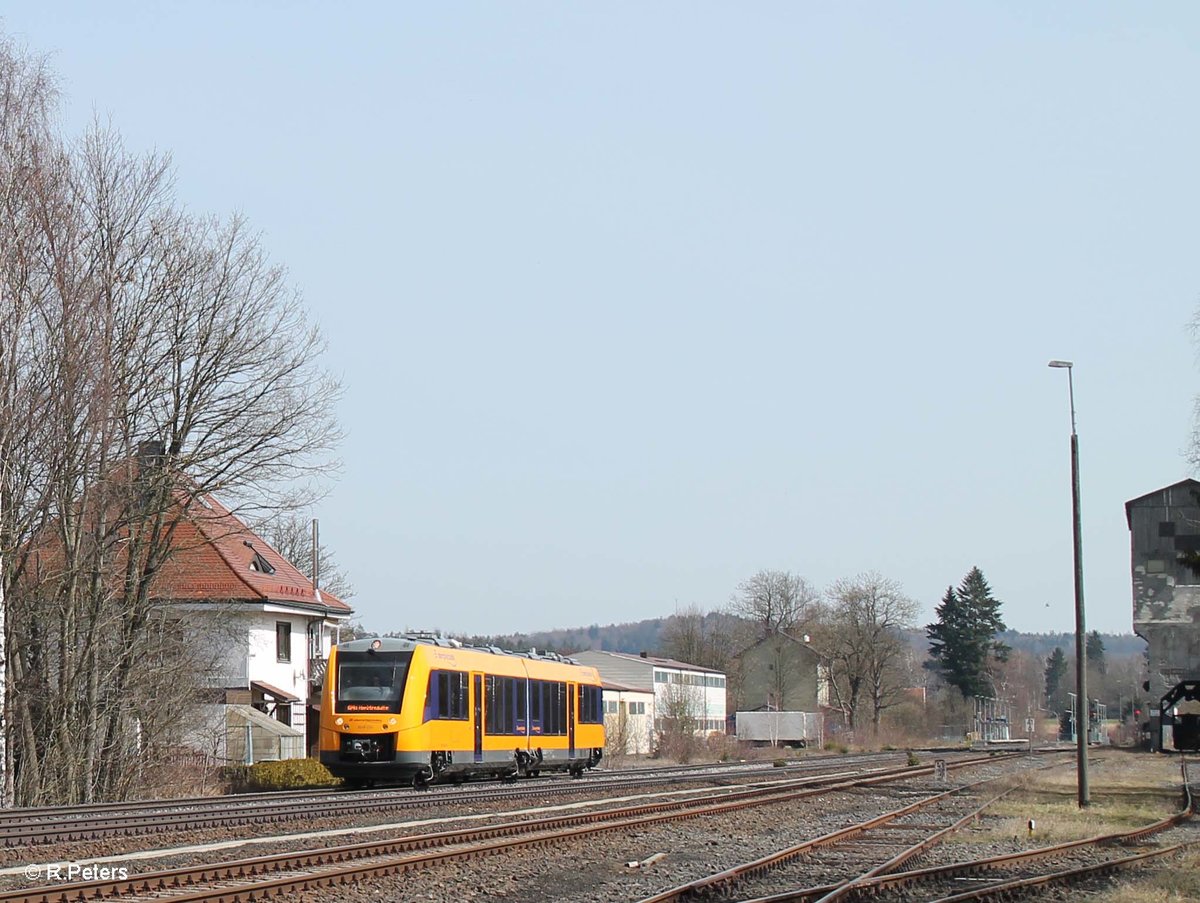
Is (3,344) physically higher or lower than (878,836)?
higher

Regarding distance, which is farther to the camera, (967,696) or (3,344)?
(967,696)

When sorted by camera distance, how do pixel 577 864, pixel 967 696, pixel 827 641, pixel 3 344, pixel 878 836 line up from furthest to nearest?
pixel 967 696 → pixel 827 641 → pixel 3 344 → pixel 878 836 → pixel 577 864

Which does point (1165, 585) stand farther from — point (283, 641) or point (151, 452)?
point (151, 452)

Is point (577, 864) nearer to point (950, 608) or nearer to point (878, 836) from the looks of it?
point (878, 836)

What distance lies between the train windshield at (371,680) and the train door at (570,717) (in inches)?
410

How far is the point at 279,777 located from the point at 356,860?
65.7 feet

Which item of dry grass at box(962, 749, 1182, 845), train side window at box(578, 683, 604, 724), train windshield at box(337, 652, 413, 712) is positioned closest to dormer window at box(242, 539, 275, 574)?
train side window at box(578, 683, 604, 724)

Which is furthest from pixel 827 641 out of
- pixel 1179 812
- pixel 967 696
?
pixel 1179 812

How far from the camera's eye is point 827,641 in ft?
374

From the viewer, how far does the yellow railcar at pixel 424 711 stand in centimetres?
2814

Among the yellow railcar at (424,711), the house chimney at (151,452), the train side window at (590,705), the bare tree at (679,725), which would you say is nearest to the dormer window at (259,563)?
the train side window at (590,705)

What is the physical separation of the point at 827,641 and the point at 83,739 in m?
89.3

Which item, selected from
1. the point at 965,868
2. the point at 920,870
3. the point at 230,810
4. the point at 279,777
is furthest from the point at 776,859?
the point at 279,777

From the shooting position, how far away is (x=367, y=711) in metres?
28.3
